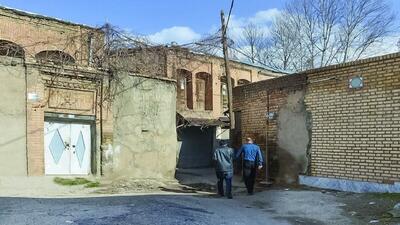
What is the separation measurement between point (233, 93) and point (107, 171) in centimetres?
584

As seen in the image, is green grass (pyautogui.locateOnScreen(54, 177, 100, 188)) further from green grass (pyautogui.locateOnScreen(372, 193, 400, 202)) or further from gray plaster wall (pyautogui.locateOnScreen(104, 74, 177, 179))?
green grass (pyautogui.locateOnScreen(372, 193, 400, 202))

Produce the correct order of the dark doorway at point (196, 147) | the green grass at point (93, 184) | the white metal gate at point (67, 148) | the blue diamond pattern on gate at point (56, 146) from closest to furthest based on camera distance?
the green grass at point (93, 184), the white metal gate at point (67, 148), the blue diamond pattern on gate at point (56, 146), the dark doorway at point (196, 147)

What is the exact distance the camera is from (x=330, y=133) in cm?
1303

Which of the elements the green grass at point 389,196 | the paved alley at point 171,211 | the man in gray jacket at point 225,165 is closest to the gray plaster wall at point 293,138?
the paved alley at point 171,211

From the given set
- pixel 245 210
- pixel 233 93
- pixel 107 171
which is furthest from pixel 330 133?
pixel 107 171

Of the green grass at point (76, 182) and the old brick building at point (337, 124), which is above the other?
the old brick building at point (337, 124)

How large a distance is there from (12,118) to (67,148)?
2.30m

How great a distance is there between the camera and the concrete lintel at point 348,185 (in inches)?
445

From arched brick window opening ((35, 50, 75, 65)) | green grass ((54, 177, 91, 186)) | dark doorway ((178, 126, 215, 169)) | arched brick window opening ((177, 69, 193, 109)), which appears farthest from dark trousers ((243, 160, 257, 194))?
arched brick window opening ((177, 69, 193, 109))

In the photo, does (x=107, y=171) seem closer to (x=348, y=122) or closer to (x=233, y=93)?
(x=233, y=93)

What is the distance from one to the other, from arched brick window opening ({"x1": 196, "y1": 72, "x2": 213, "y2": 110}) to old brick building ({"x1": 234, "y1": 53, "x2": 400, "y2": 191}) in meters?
10.9

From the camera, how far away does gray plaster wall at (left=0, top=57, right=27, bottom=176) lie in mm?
13453

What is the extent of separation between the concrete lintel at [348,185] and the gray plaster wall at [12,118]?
8.39 m

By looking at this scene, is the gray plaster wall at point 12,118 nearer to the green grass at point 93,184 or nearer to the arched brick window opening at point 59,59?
the arched brick window opening at point 59,59
